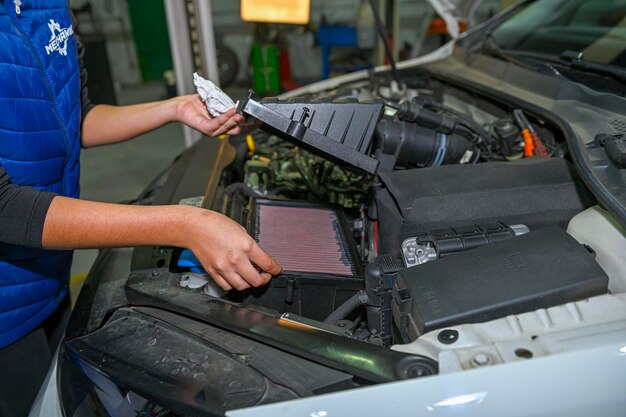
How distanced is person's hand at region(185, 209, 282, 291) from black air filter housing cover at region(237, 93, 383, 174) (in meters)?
0.27

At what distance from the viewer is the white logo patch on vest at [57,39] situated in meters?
0.99

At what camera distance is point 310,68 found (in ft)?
21.6

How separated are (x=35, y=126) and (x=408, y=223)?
2.64 feet

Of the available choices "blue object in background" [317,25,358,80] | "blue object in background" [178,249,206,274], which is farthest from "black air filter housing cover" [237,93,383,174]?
"blue object in background" [317,25,358,80]

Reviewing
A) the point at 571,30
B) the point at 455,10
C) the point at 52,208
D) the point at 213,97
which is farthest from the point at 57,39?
the point at 455,10

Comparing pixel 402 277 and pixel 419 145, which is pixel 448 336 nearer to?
pixel 402 277

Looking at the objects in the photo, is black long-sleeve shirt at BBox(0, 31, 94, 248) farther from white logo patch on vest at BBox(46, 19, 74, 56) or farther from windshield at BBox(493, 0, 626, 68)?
windshield at BBox(493, 0, 626, 68)

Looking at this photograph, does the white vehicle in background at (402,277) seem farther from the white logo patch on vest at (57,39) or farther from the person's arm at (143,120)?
the white logo patch on vest at (57,39)

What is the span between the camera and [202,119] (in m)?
1.21

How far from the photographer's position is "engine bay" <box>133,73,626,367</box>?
0.73 meters

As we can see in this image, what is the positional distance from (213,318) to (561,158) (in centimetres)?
95

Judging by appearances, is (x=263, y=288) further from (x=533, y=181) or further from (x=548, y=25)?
(x=548, y=25)

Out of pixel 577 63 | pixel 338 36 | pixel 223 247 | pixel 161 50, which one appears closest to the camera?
pixel 223 247

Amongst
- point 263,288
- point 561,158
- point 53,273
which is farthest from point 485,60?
point 53,273
